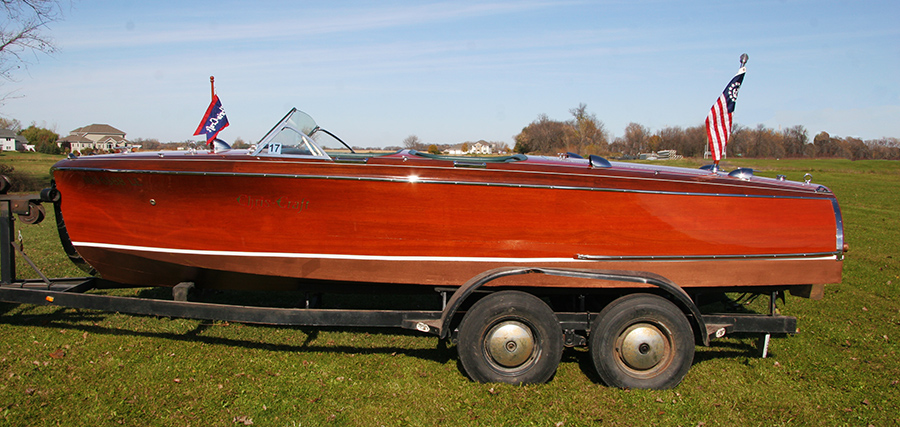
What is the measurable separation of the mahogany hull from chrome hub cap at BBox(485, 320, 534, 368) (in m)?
0.42

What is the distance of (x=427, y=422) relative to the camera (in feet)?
12.0

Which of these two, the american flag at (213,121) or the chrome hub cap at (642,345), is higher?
the american flag at (213,121)

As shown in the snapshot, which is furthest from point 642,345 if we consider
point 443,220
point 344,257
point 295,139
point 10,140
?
point 10,140

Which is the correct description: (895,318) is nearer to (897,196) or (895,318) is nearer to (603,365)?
(603,365)

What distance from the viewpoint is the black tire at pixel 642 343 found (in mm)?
4008

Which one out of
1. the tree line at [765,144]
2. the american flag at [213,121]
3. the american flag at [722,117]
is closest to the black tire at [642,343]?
the american flag at [722,117]

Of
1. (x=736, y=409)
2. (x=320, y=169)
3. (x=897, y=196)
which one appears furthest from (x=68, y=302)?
(x=897, y=196)

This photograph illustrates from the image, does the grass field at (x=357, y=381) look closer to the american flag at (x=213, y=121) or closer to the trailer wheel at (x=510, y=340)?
the trailer wheel at (x=510, y=340)

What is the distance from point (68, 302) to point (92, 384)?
0.86m

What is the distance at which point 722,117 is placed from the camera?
189 inches

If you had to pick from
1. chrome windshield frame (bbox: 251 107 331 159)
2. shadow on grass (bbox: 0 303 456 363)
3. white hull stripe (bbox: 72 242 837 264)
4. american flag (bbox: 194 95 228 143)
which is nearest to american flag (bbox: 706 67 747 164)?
white hull stripe (bbox: 72 242 837 264)

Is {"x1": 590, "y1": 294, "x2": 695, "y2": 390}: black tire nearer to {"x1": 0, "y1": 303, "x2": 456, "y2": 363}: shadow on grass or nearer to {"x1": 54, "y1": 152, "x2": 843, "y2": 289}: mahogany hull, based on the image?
{"x1": 54, "y1": 152, "x2": 843, "y2": 289}: mahogany hull

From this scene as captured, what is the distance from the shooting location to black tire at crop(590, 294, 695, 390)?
4008 mm

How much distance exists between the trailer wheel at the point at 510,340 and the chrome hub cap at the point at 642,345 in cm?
52
